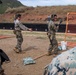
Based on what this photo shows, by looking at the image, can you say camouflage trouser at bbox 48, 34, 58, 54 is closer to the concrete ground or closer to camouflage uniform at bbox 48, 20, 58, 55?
camouflage uniform at bbox 48, 20, 58, 55

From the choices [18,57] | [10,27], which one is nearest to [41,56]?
[18,57]

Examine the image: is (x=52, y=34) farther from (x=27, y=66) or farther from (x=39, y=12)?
(x=39, y=12)

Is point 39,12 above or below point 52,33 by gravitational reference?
above

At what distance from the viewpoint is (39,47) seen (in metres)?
14.8

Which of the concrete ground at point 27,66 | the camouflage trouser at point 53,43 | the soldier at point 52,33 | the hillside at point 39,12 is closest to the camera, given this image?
the concrete ground at point 27,66

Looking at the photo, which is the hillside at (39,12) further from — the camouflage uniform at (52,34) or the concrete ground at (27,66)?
the camouflage uniform at (52,34)

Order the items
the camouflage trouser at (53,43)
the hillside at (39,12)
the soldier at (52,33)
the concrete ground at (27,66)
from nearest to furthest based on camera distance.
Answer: the concrete ground at (27,66)
the soldier at (52,33)
the camouflage trouser at (53,43)
the hillside at (39,12)

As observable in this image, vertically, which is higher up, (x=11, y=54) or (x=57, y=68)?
(x=57, y=68)

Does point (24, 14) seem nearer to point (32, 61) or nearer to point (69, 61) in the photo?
point (32, 61)

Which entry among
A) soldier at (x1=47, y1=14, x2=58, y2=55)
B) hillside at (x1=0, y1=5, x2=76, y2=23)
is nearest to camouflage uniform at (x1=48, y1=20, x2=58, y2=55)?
soldier at (x1=47, y1=14, x2=58, y2=55)

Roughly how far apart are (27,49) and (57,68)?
11.1 meters

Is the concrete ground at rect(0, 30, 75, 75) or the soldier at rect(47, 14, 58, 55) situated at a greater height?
the soldier at rect(47, 14, 58, 55)

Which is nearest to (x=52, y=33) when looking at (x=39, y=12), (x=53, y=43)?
(x=53, y=43)

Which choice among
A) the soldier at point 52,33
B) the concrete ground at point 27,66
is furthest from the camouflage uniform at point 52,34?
the concrete ground at point 27,66
